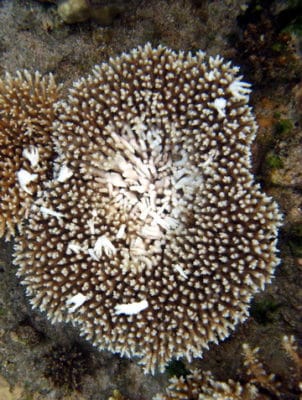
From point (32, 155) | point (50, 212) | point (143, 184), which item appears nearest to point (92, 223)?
point (50, 212)

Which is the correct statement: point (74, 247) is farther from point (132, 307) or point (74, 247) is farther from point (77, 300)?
point (132, 307)

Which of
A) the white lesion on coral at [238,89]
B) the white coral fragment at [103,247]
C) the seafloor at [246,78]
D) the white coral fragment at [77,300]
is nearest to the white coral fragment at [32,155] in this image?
the seafloor at [246,78]

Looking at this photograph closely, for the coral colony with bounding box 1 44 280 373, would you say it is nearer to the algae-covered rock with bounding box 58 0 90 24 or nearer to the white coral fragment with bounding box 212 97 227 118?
the white coral fragment with bounding box 212 97 227 118

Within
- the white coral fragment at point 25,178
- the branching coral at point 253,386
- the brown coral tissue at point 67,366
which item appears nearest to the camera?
the branching coral at point 253,386

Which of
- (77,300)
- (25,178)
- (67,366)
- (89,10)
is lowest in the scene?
(67,366)

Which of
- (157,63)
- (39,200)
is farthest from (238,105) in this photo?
(39,200)

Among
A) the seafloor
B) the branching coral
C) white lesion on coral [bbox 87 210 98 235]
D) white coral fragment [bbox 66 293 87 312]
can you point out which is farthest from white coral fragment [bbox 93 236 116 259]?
the branching coral

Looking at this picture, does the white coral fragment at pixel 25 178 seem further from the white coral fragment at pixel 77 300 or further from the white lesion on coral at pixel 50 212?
the white coral fragment at pixel 77 300
